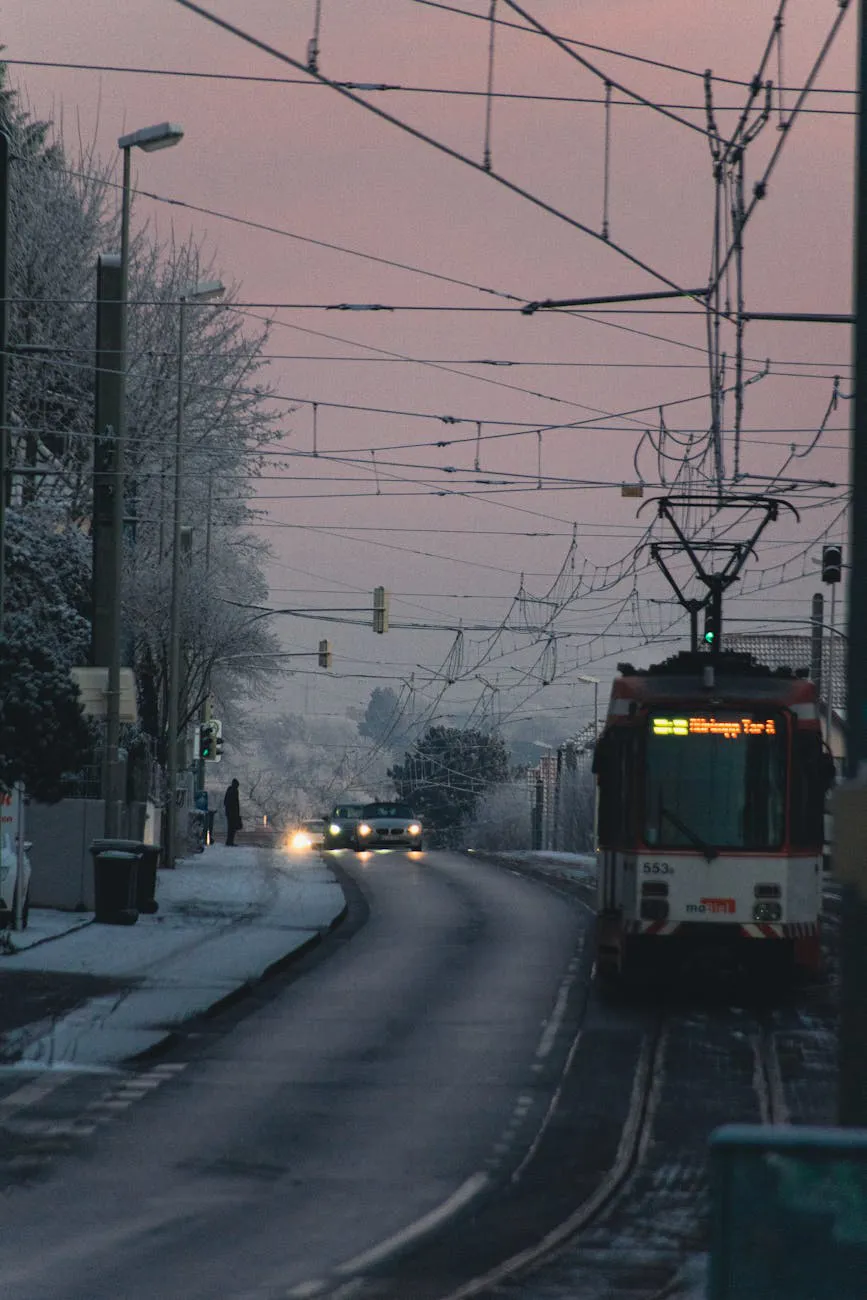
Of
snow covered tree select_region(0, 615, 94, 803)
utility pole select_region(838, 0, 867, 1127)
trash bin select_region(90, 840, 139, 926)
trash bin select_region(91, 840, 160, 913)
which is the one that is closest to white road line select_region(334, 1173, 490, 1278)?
utility pole select_region(838, 0, 867, 1127)

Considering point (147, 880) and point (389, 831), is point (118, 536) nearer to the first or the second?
point (147, 880)

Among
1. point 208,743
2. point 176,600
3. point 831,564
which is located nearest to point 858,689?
point 176,600

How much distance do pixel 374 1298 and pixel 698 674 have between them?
1201cm

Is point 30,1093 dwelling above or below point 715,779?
below

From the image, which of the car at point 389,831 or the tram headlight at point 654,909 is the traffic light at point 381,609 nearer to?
the car at point 389,831

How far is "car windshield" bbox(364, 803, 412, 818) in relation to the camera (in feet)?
194

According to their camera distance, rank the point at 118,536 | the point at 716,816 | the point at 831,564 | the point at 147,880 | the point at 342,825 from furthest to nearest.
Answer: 1. the point at 342,825
2. the point at 831,564
3. the point at 118,536
4. the point at 147,880
5. the point at 716,816

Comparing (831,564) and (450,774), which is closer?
(831,564)

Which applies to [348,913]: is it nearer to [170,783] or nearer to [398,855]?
[170,783]

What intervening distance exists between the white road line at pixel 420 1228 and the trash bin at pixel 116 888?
1517cm

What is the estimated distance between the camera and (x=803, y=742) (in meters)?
19.3

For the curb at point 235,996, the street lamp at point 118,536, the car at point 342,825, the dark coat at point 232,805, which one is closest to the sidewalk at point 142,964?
the curb at point 235,996

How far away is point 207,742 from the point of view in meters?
50.3

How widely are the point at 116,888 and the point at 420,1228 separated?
16529mm
